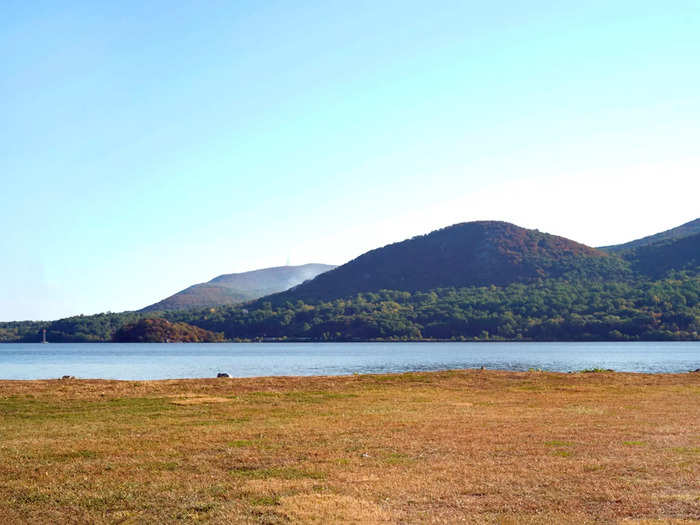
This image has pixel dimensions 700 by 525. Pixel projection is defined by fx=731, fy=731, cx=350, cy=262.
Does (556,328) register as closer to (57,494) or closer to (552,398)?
(552,398)

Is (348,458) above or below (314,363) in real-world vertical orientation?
above

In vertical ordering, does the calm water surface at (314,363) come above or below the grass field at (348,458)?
below

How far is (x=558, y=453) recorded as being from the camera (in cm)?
1620

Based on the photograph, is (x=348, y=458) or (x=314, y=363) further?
(x=314, y=363)

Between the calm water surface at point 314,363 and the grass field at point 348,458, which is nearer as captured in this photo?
the grass field at point 348,458

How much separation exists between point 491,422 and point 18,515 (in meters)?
14.1

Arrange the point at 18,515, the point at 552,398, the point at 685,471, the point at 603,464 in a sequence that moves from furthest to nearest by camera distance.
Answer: the point at 552,398
the point at 603,464
the point at 685,471
the point at 18,515

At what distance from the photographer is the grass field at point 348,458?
1145cm

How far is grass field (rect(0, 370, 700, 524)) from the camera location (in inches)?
451

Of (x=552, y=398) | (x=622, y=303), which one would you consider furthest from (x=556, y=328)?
(x=552, y=398)

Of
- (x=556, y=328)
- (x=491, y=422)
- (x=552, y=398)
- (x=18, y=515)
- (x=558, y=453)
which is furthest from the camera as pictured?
(x=556, y=328)

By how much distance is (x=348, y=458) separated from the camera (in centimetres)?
1587

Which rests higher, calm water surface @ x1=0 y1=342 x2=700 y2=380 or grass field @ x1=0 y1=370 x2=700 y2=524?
grass field @ x1=0 y1=370 x2=700 y2=524

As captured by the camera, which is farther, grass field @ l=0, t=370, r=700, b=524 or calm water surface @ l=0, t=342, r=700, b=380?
calm water surface @ l=0, t=342, r=700, b=380
